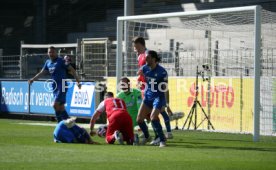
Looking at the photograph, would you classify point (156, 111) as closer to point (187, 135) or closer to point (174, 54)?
point (187, 135)

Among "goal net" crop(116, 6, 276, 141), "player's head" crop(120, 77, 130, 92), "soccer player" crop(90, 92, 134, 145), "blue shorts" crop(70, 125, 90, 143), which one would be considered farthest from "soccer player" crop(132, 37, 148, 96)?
A: "goal net" crop(116, 6, 276, 141)

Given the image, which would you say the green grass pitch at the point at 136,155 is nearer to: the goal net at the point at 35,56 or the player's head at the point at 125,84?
the player's head at the point at 125,84

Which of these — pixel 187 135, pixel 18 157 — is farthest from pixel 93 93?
pixel 18 157

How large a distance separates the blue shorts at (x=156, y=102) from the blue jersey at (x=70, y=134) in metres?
1.46

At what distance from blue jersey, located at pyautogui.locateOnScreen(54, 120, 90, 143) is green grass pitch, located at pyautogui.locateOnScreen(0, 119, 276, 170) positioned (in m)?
0.26

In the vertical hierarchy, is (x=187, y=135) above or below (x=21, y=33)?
below

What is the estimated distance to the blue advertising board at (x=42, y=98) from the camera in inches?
1077

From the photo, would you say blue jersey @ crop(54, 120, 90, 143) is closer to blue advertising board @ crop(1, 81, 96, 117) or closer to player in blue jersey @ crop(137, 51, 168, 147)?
player in blue jersey @ crop(137, 51, 168, 147)

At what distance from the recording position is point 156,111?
1633 centimetres

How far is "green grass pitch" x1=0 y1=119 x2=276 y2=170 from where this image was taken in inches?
474

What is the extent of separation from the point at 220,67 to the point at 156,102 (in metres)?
8.61

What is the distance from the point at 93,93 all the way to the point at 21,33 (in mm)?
16940

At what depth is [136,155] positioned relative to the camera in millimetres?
13852

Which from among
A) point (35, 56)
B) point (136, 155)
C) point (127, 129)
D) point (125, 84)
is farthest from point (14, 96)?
point (136, 155)
